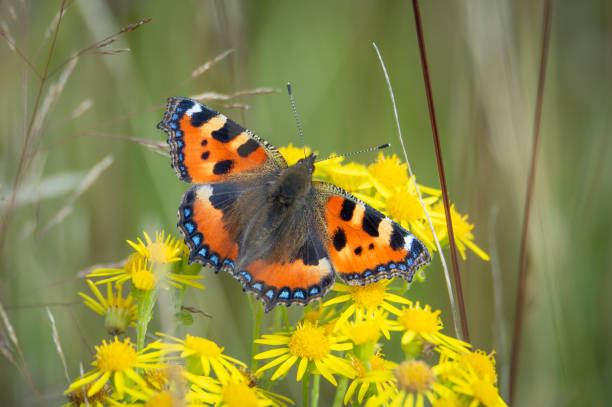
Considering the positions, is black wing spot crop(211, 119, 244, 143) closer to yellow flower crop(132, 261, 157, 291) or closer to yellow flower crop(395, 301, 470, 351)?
yellow flower crop(132, 261, 157, 291)

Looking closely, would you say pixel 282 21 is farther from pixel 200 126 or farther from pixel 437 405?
pixel 437 405

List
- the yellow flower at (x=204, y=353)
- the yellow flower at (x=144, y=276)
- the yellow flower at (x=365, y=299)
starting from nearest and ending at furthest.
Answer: the yellow flower at (x=204, y=353) < the yellow flower at (x=144, y=276) < the yellow flower at (x=365, y=299)

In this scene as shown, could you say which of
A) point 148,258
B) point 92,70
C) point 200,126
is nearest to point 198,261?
point 148,258

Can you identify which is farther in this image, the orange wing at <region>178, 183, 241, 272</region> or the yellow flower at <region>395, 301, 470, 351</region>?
the orange wing at <region>178, 183, 241, 272</region>

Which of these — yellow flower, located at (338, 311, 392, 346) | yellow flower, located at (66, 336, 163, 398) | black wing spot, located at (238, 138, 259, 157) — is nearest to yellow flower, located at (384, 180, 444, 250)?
yellow flower, located at (338, 311, 392, 346)

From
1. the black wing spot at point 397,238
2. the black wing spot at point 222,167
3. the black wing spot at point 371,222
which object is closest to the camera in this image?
the black wing spot at point 397,238

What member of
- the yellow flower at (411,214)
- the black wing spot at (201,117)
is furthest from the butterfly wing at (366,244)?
the black wing spot at (201,117)

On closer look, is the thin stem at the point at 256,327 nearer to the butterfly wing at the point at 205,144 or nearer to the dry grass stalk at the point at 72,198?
the butterfly wing at the point at 205,144
